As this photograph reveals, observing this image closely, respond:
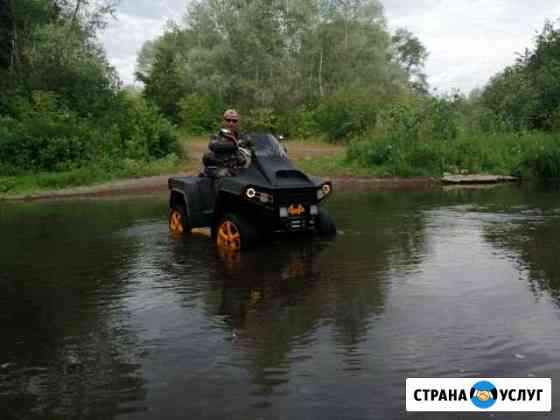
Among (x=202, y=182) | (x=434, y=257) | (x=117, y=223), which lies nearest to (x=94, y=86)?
(x=117, y=223)

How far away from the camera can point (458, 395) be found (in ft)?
13.0

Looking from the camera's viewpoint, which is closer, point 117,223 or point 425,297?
point 425,297

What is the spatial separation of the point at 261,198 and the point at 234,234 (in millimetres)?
739

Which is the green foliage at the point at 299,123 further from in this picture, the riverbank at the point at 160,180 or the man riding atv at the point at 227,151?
the man riding atv at the point at 227,151

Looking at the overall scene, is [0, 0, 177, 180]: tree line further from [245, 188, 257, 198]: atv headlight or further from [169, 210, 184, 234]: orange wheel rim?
[245, 188, 257, 198]: atv headlight

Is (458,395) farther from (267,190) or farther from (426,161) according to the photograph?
(426,161)

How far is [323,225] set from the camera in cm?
982

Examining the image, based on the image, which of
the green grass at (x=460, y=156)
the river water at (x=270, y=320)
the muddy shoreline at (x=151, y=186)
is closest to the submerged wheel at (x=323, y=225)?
the river water at (x=270, y=320)

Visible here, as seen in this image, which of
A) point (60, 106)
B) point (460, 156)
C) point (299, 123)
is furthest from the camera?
point (299, 123)

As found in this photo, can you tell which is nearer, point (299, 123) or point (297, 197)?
point (297, 197)

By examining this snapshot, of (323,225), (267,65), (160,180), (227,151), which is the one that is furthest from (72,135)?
(267,65)

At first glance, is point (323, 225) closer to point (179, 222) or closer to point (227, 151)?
point (227, 151)

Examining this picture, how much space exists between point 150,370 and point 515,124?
2644cm

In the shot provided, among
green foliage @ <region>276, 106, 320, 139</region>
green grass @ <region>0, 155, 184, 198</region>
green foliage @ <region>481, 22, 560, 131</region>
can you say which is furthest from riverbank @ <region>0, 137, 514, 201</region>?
green foliage @ <region>276, 106, 320, 139</region>
